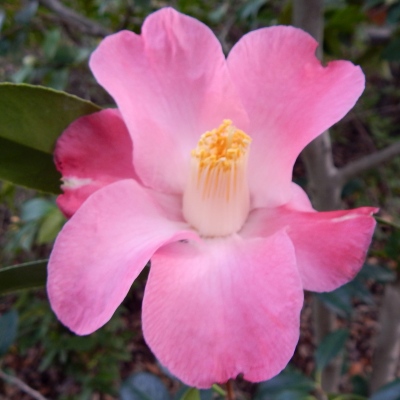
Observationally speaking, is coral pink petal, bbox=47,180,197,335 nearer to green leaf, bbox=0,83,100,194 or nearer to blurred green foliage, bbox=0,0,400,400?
green leaf, bbox=0,83,100,194

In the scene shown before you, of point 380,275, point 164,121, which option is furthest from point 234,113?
point 380,275

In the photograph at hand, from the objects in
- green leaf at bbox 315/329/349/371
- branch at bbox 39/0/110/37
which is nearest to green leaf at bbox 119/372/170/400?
green leaf at bbox 315/329/349/371

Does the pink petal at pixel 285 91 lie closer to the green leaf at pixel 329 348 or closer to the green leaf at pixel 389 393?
the green leaf at pixel 389 393

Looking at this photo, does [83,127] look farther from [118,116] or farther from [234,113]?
[234,113]

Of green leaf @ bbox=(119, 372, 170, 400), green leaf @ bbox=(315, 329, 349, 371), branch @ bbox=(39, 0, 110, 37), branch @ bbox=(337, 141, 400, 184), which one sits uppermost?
branch @ bbox=(39, 0, 110, 37)

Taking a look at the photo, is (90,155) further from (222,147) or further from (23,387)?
(23,387)

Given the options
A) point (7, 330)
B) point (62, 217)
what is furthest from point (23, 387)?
point (62, 217)
